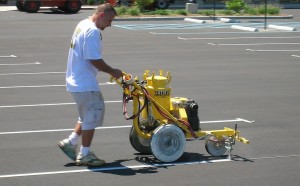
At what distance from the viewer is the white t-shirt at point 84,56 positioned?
790 centimetres

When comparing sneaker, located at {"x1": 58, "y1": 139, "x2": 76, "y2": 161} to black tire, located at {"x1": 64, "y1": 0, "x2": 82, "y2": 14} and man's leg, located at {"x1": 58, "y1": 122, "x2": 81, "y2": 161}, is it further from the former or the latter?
black tire, located at {"x1": 64, "y1": 0, "x2": 82, "y2": 14}

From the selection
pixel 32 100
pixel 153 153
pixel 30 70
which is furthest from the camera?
pixel 30 70

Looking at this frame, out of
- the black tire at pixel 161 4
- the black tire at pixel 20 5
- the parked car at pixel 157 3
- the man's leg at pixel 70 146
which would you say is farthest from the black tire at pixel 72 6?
the man's leg at pixel 70 146

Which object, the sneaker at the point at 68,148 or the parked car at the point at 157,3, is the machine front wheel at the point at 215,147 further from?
the parked car at the point at 157,3

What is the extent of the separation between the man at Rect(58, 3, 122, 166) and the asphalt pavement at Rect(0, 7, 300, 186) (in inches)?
17.9

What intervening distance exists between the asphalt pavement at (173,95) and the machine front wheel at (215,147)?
11 cm

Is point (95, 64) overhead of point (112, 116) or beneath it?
overhead

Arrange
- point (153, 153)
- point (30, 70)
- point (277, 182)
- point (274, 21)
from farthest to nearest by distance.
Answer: point (274, 21)
point (30, 70)
point (153, 153)
point (277, 182)

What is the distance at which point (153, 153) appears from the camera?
8.25 metres

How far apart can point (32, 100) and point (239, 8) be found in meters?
26.7

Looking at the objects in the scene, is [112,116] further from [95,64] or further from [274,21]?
[274,21]

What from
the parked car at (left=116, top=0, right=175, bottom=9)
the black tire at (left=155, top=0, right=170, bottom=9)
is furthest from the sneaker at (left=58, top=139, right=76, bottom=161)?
the black tire at (left=155, top=0, right=170, bottom=9)

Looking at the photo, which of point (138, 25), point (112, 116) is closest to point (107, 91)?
point (112, 116)

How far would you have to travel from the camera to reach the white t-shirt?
7898mm
